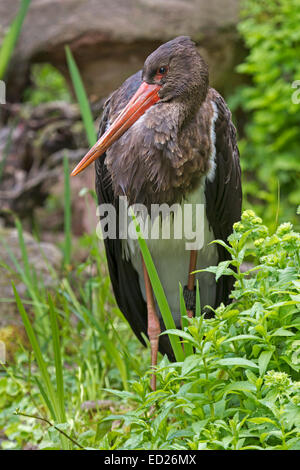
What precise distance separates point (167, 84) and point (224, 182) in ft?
1.28

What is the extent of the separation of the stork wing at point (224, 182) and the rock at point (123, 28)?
3.32 metres

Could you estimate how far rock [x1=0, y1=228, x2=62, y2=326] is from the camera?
329 cm

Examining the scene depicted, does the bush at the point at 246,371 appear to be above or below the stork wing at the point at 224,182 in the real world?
below

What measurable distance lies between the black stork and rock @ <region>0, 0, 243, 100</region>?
325cm

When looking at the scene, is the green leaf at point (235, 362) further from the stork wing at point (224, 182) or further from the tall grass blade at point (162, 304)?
the stork wing at point (224, 182)

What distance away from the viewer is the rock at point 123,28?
5.50 m

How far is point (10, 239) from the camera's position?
3918 millimetres

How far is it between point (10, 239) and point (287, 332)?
271 centimetres

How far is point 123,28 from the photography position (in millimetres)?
5492

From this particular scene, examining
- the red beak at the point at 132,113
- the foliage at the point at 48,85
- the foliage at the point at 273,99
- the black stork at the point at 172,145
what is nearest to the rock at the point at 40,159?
the foliage at the point at 273,99

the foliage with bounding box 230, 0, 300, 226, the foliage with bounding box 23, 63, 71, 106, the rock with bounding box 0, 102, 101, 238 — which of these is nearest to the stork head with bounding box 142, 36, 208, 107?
the foliage with bounding box 230, 0, 300, 226

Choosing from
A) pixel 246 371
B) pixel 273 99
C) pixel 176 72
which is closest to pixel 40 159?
pixel 273 99

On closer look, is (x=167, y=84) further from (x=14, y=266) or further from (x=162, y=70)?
(x=14, y=266)
